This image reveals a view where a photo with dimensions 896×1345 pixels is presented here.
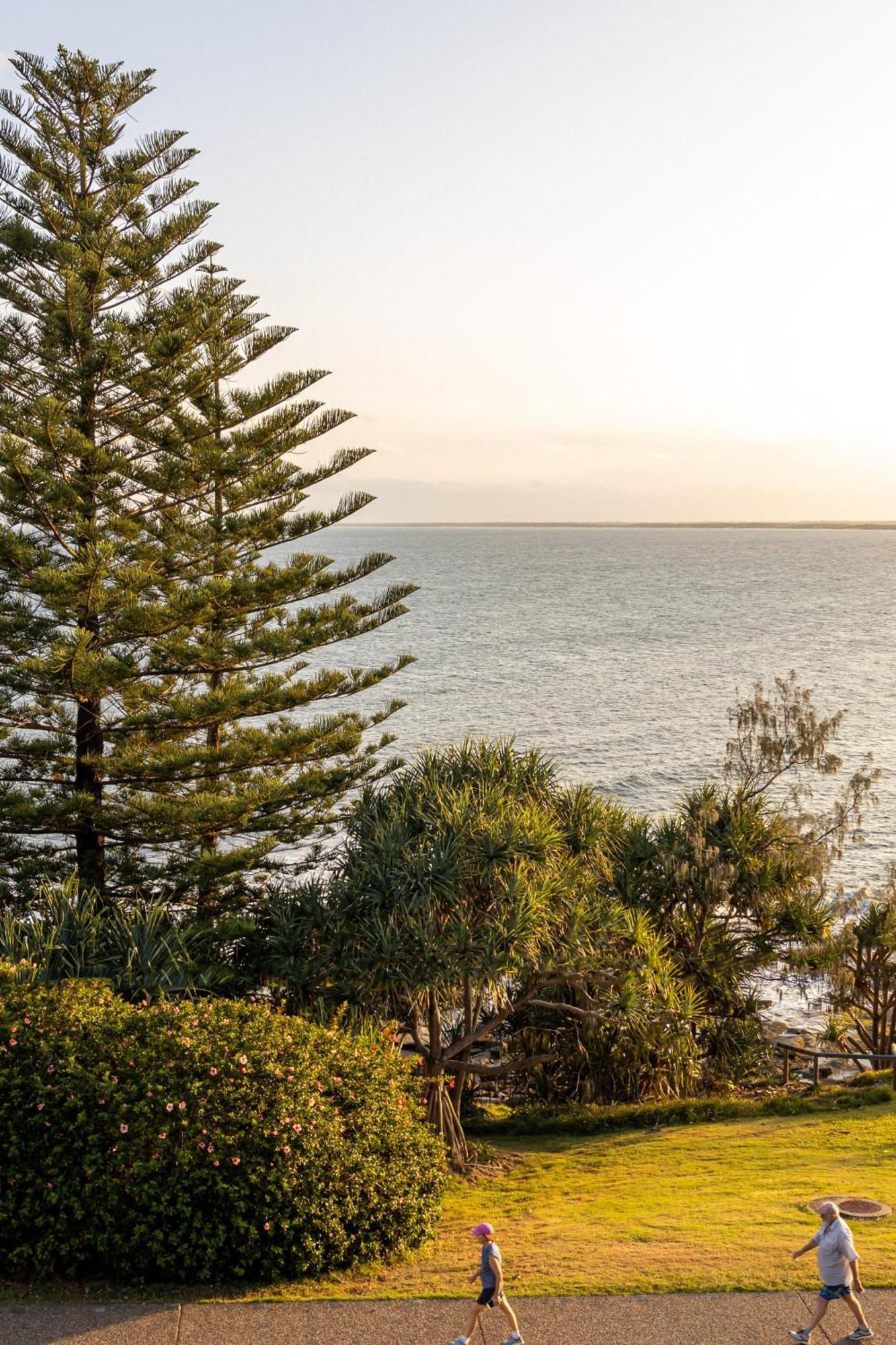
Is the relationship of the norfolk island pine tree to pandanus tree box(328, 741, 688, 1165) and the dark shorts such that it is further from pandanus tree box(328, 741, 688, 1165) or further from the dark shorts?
the dark shorts

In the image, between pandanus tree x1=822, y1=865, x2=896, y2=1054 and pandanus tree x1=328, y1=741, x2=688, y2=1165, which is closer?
pandanus tree x1=328, y1=741, x2=688, y2=1165

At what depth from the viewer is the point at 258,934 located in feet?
40.9

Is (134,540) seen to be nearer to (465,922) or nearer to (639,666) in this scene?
(465,922)

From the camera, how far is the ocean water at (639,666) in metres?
33.8

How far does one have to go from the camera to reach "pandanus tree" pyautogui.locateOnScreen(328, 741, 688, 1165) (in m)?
10.5

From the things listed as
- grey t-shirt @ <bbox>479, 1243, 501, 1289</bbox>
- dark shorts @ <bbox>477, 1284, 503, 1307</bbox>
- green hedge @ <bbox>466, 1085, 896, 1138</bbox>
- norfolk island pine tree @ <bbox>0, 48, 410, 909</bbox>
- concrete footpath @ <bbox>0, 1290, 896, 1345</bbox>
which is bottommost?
green hedge @ <bbox>466, 1085, 896, 1138</bbox>

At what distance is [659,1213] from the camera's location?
842cm

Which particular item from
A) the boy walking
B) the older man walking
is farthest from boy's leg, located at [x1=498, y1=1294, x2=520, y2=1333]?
the older man walking

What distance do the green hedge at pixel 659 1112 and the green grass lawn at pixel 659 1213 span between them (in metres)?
0.25

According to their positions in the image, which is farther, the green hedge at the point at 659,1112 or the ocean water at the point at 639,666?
the ocean water at the point at 639,666

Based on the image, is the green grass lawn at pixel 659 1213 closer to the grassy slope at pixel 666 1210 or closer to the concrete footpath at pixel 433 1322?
the grassy slope at pixel 666 1210

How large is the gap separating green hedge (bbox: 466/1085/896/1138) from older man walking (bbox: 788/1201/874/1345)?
659 centimetres

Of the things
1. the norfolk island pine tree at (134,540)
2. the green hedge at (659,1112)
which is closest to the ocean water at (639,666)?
the green hedge at (659,1112)

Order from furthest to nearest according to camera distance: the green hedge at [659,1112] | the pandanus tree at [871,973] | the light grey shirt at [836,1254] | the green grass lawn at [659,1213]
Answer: the pandanus tree at [871,973], the green hedge at [659,1112], the green grass lawn at [659,1213], the light grey shirt at [836,1254]
